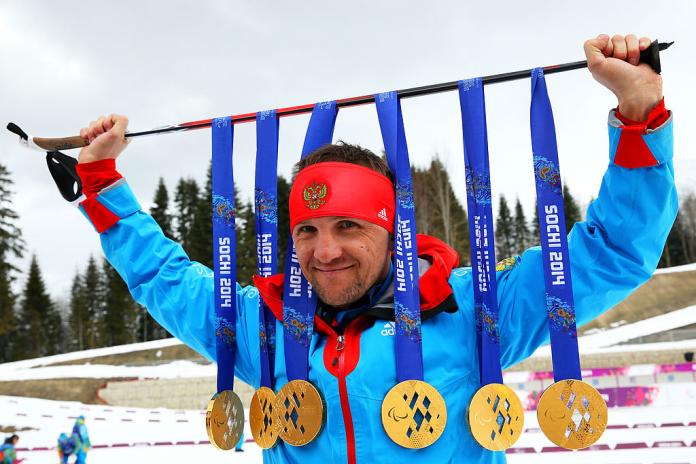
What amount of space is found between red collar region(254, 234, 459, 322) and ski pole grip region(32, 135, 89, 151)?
1.29m

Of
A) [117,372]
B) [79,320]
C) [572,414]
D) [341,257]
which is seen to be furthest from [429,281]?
[79,320]

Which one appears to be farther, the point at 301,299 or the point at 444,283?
the point at 301,299

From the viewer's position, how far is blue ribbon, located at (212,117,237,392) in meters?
2.70

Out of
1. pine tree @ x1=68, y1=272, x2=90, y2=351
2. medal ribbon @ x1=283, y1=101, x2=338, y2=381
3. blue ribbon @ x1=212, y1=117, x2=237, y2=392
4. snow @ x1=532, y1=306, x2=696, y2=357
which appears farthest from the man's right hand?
pine tree @ x1=68, y1=272, x2=90, y2=351

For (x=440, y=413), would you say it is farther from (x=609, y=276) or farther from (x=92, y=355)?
(x=92, y=355)

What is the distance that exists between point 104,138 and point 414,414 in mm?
2091

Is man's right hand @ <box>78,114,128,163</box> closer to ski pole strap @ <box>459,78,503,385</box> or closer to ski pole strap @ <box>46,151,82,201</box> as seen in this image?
ski pole strap @ <box>46,151,82,201</box>

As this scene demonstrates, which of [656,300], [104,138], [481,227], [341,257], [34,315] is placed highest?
[34,315]

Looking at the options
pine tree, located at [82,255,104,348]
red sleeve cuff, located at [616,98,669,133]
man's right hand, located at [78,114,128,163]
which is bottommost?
red sleeve cuff, located at [616,98,669,133]

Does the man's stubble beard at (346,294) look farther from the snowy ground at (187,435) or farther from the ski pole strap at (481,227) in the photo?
the snowy ground at (187,435)

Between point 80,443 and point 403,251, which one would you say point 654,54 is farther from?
point 80,443

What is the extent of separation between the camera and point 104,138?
2.86 metres

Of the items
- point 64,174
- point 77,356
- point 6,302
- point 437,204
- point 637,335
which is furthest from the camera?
point 437,204

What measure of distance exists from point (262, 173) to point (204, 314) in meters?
0.79
